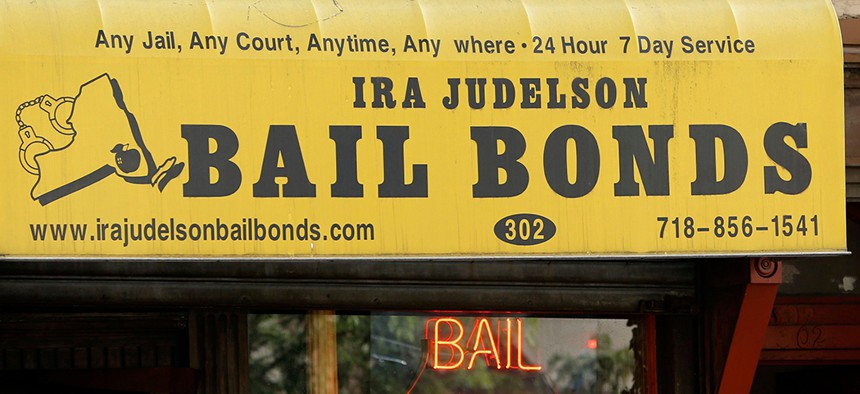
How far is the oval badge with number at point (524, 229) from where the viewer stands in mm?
6355

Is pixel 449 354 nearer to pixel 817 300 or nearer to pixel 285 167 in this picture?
pixel 285 167

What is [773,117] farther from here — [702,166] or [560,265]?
[560,265]

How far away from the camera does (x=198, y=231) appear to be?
6137 mm

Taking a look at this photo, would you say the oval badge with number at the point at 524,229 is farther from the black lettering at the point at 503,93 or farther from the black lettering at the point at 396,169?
the black lettering at the point at 503,93

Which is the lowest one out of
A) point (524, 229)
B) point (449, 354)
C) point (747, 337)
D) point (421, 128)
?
point (449, 354)

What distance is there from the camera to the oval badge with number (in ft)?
20.9

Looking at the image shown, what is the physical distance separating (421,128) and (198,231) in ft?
4.31

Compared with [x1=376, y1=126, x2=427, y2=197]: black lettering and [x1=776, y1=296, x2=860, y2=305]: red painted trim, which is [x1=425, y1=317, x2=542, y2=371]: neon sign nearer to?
Answer: [x1=376, y1=126, x2=427, y2=197]: black lettering

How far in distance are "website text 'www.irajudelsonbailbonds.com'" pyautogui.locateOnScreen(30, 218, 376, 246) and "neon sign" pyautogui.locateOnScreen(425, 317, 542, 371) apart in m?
1.73

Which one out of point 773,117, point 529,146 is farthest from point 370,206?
point 773,117

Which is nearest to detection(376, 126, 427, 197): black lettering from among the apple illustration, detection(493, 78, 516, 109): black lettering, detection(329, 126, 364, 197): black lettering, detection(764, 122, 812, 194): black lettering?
detection(329, 126, 364, 197): black lettering

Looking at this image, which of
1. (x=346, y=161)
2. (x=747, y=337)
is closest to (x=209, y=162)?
(x=346, y=161)

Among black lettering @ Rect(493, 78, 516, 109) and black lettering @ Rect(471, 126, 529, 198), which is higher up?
black lettering @ Rect(493, 78, 516, 109)

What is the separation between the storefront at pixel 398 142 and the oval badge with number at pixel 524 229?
12mm
